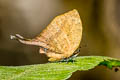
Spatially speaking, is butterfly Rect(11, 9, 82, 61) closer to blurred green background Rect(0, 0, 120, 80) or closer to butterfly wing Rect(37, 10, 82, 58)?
butterfly wing Rect(37, 10, 82, 58)

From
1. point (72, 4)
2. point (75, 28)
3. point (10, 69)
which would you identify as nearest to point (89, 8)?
point (72, 4)

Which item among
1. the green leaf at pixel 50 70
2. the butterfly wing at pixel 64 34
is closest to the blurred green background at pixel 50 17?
the butterfly wing at pixel 64 34

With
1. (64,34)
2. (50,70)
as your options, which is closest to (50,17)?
(64,34)

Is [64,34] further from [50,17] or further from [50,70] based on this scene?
[50,17]

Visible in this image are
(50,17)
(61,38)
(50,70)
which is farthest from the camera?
(50,17)

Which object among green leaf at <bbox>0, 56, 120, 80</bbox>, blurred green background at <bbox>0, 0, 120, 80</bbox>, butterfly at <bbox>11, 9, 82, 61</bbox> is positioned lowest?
green leaf at <bbox>0, 56, 120, 80</bbox>

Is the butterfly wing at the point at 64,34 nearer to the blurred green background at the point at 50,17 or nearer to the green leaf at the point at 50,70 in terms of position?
the green leaf at the point at 50,70

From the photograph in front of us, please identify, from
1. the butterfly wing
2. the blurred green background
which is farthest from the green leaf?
the blurred green background
